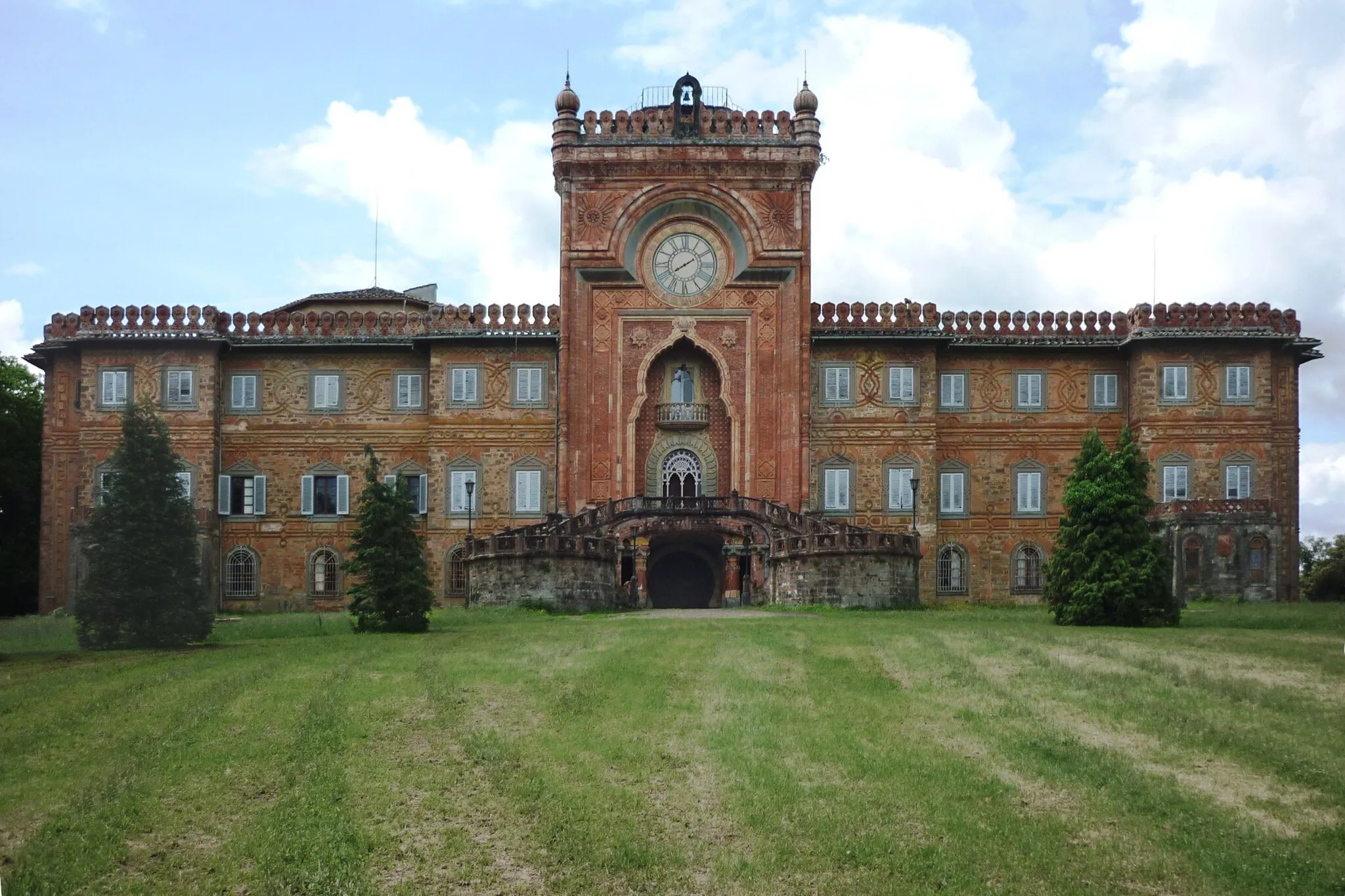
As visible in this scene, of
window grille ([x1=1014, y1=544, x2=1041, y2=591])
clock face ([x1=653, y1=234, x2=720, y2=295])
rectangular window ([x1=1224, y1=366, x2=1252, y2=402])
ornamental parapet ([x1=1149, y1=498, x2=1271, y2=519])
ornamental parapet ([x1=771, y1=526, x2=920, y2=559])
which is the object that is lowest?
window grille ([x1=1014, y1=544, x2=1041, y2=591])

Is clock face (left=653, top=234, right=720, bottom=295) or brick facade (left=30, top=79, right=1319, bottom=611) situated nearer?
brick facade (left=30, top=79, right=1319, bottom=611)

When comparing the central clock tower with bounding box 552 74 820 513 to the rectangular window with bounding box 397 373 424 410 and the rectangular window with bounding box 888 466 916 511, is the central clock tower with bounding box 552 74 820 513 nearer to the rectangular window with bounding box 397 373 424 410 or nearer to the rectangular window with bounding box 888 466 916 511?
the rectangular window with bounding box 888 466 916 511

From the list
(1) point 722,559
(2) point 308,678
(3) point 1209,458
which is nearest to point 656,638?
(2) point 308,678

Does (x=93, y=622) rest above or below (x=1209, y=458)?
below

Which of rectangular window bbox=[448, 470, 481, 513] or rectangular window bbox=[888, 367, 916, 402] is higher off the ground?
rectangular window bbox=[888, 367, 916, 402]

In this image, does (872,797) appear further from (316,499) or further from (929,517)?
(316,499)

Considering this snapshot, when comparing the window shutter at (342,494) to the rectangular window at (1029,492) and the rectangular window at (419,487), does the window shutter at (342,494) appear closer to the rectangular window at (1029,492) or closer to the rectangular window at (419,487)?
the rectangular window at (419,487)

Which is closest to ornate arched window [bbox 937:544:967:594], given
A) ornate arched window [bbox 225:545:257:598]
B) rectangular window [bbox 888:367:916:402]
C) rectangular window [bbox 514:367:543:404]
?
rectangular window [bbox 888:367:916:402]

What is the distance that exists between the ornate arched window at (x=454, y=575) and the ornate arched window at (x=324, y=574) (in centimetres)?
384

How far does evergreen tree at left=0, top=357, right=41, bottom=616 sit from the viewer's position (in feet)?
163

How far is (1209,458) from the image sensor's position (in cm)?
4744

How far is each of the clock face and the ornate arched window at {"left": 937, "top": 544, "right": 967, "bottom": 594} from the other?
40.2 ft

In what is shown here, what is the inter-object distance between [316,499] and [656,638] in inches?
988

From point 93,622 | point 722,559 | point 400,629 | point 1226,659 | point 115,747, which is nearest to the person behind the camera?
point 115,747
